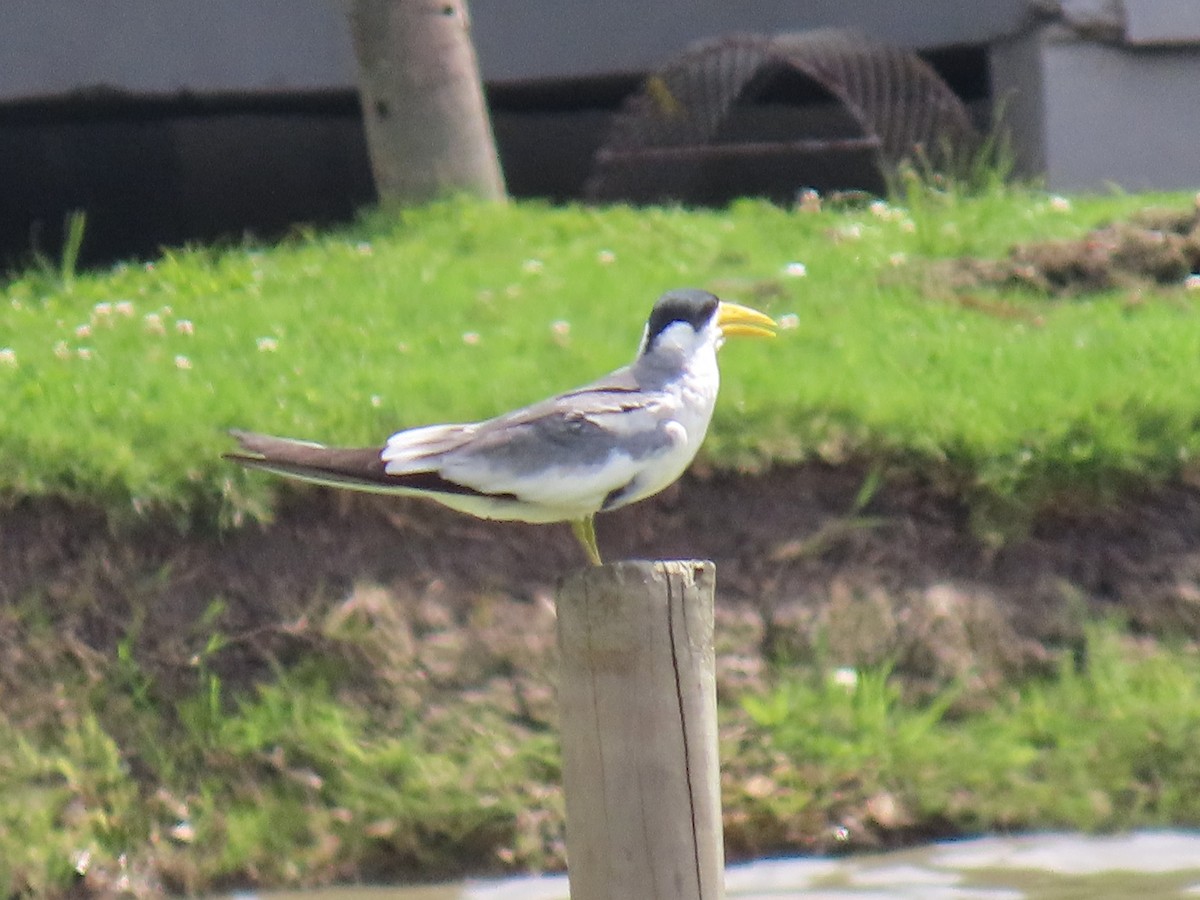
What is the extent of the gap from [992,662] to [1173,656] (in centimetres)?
50

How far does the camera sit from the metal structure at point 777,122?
327 inches

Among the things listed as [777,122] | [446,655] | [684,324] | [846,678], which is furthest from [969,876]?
[777,122]

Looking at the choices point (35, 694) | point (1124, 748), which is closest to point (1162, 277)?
point (1124, 748)

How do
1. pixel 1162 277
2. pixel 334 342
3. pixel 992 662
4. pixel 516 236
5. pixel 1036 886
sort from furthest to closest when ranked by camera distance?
pixel 516 236, pixel 1162 277, pixel 334 342, pixel 992 662, pixel 1036 886

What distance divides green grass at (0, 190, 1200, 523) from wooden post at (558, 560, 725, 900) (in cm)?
235

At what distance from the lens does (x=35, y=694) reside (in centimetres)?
477

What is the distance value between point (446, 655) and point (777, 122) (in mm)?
5760

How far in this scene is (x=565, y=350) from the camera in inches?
223

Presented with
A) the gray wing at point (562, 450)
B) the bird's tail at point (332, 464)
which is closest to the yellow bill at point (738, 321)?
the gray wing at point (562, 450)

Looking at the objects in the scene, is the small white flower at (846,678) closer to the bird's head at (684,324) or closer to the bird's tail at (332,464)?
the bird's head at (684,324)

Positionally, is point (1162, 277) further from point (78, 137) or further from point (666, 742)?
point (78, 137)

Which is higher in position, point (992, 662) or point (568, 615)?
point (568, 615)

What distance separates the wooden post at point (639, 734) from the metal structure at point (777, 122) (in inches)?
199

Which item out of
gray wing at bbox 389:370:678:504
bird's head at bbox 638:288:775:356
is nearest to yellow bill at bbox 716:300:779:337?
bird's head at bbox 638:288:775:356
